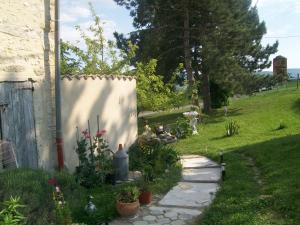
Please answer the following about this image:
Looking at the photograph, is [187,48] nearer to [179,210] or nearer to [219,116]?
[219,116]

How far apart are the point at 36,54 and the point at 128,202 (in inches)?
137

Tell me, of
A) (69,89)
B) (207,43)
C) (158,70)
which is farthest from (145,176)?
(158,70)

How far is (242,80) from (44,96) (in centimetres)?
1624

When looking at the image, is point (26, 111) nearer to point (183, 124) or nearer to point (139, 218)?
point (139, 218)

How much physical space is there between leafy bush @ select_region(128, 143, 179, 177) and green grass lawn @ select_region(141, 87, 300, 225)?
1.59m

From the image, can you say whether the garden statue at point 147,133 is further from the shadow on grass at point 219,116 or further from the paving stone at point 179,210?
the shadow on grass at point 219,116

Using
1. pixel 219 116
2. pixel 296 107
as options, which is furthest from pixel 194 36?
pixel 296 107

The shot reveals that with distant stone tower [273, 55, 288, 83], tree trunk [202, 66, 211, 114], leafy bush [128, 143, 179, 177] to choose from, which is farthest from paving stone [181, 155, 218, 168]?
distant stone tower [273, 55, 288, 83]

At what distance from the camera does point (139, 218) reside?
6762mm

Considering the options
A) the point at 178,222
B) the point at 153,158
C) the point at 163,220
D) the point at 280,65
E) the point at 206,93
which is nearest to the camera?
the point at 178,222

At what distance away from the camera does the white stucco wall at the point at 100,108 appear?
8602mm

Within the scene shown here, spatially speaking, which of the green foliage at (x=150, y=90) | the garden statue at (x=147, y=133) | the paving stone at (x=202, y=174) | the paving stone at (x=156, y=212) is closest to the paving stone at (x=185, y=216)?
the paving stone at (x=156, y=212)

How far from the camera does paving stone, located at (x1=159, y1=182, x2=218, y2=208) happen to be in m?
7.47

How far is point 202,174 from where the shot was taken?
31.8ft
